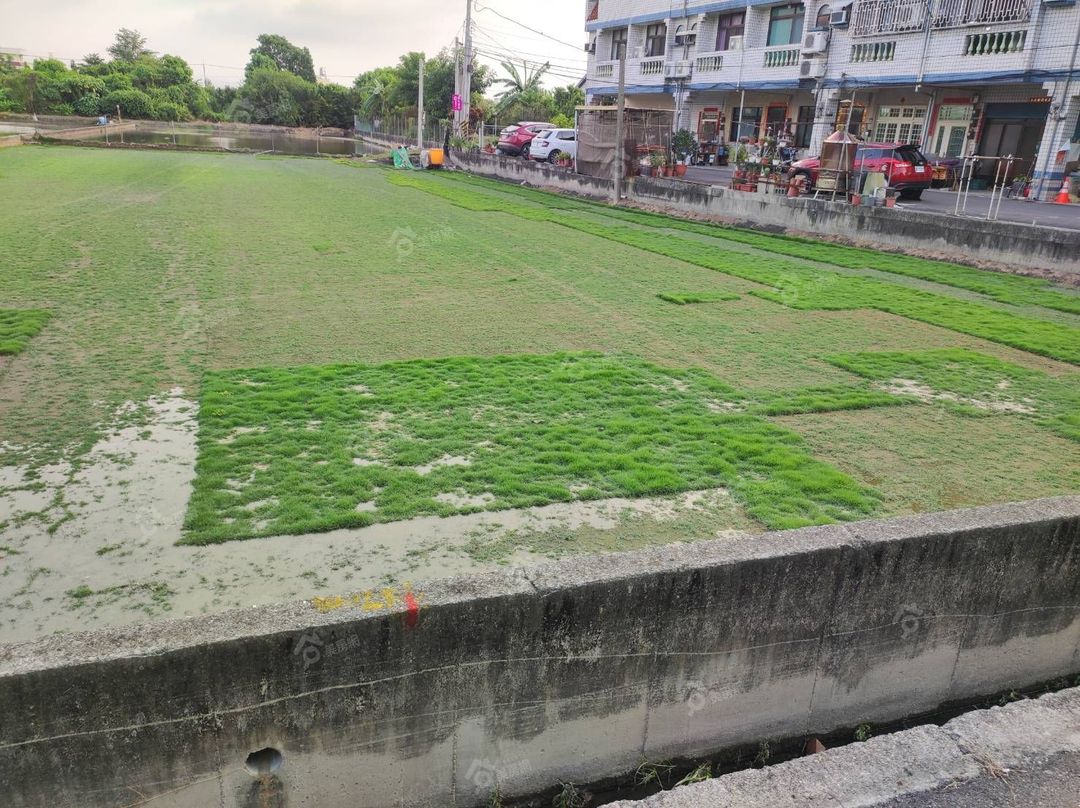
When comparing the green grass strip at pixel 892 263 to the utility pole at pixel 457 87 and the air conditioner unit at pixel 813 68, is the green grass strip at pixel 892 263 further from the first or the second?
the utility pole at pixel 457 87

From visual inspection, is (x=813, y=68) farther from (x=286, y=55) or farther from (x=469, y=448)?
(x=286, y=55)

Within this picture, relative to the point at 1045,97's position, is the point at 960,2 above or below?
above

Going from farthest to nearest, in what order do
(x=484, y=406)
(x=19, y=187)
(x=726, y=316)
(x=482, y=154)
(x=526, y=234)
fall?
(x=482, y=154)
(x=19, y=187)
(x=526, y=234)
(x=726, y=316)
(x=484, y=406)

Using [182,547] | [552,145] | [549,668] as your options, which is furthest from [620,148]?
[549,668]

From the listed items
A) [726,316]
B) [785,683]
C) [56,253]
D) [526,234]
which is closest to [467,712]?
[785,683]

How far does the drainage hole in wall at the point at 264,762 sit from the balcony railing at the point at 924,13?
95.7ft

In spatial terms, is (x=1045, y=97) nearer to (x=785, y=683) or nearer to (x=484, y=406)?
(x=484, y=406)

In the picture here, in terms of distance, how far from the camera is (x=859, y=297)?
1362 centimetres

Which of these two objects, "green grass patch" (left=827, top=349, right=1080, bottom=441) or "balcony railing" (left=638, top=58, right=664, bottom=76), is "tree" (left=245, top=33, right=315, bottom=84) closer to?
"balcony railing" (left=638, top=58, right=664, bottom=76)

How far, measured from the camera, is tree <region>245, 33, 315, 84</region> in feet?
359

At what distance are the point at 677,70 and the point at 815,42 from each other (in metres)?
10.0

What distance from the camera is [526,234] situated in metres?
19.6

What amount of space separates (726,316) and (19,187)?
22785mm

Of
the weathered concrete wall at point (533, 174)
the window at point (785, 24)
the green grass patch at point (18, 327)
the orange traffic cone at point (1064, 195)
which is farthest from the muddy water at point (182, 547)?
the window at point (785, 24)
